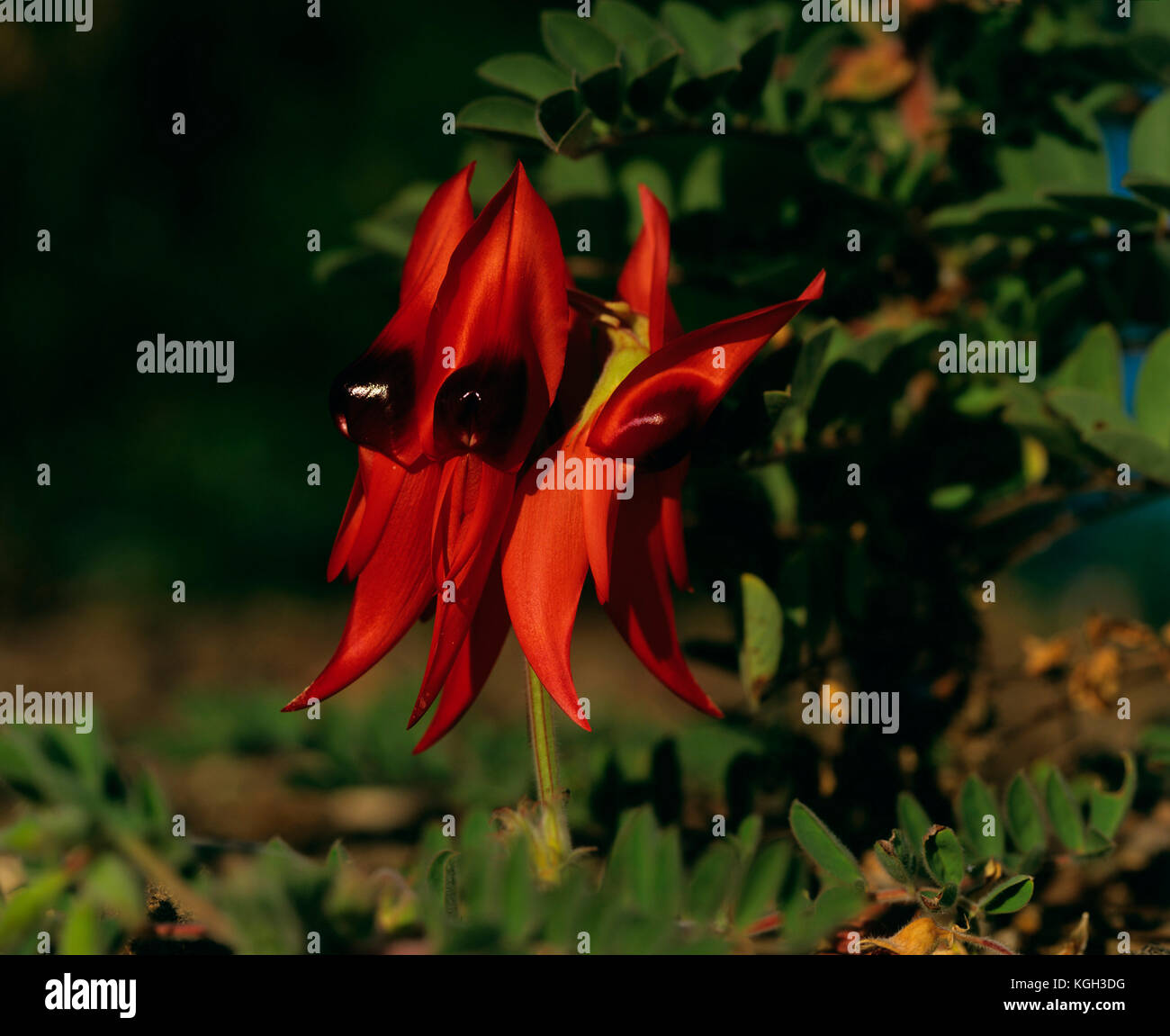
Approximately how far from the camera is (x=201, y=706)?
113 cm

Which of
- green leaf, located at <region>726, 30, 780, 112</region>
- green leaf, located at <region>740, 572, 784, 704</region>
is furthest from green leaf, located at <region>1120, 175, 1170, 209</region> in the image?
green leaf, located at <region>740, 572, 784, 704</region>

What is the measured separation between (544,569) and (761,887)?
0.80 ft

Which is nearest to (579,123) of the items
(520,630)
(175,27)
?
(520,630)

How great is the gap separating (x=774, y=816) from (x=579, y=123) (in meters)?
0.55

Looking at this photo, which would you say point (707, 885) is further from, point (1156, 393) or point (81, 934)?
point (1156, 393)

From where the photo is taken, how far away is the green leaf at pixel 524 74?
31.2 inches

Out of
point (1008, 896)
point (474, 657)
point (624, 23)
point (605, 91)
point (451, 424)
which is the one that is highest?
point (624, 23)

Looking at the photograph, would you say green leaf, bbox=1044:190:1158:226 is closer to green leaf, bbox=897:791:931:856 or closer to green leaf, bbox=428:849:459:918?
green leaf, bbox=897:791:931:856

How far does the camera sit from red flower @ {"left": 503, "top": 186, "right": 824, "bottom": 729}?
56 centimetres

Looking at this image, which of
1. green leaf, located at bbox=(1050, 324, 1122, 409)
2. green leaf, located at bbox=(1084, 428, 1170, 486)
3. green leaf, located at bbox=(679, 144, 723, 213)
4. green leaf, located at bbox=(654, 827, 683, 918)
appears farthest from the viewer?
green leaf, located at bbox=(679, 144, 723, 213)

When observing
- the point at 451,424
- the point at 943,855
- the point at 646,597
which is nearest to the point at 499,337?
the point at 451,424

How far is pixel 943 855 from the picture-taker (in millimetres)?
648

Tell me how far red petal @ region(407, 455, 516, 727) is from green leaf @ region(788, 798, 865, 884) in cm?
22
